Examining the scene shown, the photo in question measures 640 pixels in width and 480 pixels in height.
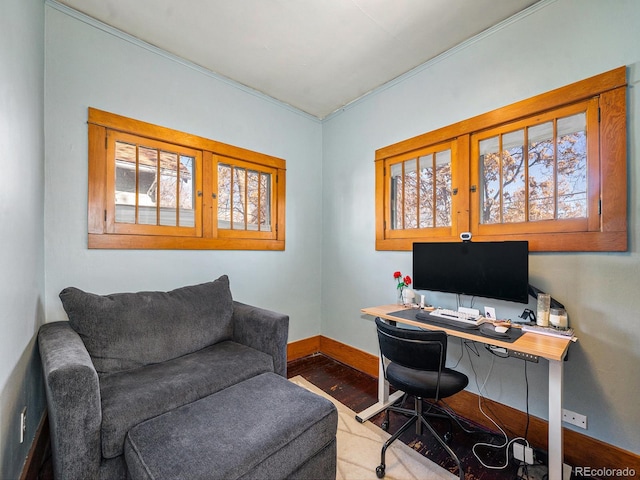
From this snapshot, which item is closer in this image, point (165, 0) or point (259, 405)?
point (259, 405)

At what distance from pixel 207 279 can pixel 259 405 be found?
148cm

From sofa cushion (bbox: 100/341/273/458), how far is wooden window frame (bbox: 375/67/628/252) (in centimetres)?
168

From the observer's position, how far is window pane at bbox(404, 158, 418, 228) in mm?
2527

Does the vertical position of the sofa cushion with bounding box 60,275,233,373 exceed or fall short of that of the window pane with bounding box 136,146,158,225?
it falls short

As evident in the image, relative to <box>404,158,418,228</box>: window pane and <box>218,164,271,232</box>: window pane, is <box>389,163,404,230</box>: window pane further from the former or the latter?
<box>218,164,271,232</box>: window pane

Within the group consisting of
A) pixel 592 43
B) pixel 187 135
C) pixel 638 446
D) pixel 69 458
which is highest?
pixel 592 43

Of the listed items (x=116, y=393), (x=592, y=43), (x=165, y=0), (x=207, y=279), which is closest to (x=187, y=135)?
(x=165, y=0)

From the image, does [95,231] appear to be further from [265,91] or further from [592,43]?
[592,43]

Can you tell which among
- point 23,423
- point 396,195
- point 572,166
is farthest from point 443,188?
point 23,423

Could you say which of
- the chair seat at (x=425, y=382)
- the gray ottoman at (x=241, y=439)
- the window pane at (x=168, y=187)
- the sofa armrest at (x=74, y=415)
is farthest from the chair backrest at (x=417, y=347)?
the window pane at (x=168, y=187)

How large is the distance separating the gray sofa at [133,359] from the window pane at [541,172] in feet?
6.19

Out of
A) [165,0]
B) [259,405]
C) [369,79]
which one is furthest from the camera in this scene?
[369,79]

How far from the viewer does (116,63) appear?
83.3 inches

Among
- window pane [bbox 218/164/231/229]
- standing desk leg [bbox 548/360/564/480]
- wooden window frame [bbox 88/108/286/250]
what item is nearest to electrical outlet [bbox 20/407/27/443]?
wooden window frame [bbox 88/108/286/250]
